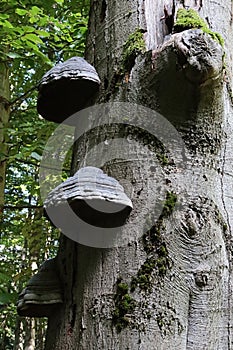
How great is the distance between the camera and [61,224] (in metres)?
1.30

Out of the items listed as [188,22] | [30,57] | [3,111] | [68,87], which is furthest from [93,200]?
[3,111]

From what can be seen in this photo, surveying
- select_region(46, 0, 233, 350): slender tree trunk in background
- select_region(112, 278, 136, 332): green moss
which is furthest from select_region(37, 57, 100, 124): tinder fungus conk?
select_region(112, 278, 136, 332): green moss

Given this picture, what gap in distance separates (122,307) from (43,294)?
267mm

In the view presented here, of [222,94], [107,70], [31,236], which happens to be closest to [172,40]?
[222,94]

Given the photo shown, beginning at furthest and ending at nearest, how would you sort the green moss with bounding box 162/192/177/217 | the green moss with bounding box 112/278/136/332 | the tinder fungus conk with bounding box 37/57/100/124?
the tinder fungus conk with bounding box 37/57/100/124, the green moss with bounding box 162/192/177/217, the green moss with bounding box 112/278/136/332

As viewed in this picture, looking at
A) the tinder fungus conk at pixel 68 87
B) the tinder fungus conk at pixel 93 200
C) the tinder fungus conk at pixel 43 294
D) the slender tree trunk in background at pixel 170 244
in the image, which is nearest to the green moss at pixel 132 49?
the slender tree trunk in background at pixel 170 244

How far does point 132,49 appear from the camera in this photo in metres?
1.49

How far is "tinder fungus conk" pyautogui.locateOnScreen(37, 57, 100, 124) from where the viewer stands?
1515 mm

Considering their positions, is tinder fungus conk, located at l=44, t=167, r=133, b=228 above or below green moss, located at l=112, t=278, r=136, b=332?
above

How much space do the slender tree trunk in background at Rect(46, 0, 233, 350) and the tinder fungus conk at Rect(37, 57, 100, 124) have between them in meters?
0.12

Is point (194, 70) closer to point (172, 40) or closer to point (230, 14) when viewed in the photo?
point (172, 40)

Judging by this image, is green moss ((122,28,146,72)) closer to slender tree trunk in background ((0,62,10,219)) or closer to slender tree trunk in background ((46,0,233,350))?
slender tree trunk in background ((46,0,233,350))

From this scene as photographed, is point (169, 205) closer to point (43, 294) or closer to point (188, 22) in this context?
point (43, 294)

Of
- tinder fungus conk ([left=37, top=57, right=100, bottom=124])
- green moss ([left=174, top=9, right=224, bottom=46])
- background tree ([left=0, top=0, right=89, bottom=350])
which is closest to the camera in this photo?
green moss ([left=174, top=9, right=224, bottom=46])
